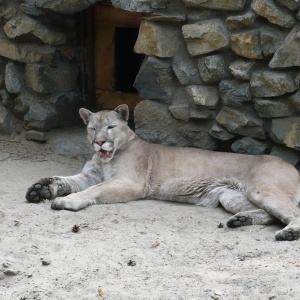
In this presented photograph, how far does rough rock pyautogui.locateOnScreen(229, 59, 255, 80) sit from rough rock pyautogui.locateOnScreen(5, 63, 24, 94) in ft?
9.55

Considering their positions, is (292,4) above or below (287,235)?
above

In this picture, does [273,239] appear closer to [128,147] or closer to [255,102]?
[255,102]

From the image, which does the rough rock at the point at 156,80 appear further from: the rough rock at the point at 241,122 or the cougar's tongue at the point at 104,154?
the cougar's tongue at the point at 104,154

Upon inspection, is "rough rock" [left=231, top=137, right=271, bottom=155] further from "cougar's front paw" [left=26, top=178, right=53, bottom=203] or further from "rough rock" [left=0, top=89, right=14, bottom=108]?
"rough rock" [left=0, top=89, right=14, bottom=108]

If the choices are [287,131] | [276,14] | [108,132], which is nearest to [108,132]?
[108,132]

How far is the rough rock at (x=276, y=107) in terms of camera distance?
288 inches

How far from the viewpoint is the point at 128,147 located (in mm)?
7875

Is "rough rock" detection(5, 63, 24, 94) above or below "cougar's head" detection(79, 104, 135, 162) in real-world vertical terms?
above

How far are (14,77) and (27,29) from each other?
0.69m

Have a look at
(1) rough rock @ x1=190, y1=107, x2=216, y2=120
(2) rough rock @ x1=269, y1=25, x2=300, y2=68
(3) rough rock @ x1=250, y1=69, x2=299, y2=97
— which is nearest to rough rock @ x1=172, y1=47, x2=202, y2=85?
(1) rough rock @ x1=190, y1=107, x2=216, y2=120

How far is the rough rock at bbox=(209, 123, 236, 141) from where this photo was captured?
7.71m

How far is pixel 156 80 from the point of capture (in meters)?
7.90

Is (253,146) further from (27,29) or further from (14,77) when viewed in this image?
(14,77)

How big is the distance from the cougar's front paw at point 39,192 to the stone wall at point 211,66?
1.39 meters
